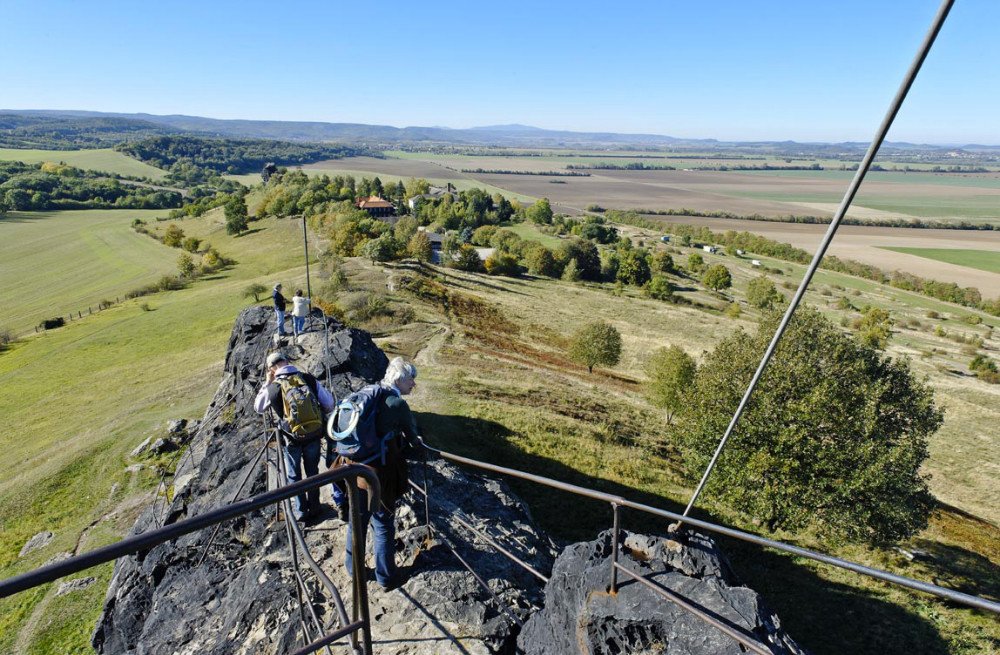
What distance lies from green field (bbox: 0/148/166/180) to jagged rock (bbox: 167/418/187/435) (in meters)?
186

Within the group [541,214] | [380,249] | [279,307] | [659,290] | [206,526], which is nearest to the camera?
[206,526]

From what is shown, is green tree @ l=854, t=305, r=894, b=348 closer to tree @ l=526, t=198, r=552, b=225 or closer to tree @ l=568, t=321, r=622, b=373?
tree @ l=568, t=321, r=622, b=373

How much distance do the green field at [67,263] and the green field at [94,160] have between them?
69.4m

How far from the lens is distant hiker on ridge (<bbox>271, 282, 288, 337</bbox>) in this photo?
16.1m

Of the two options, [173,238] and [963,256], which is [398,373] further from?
[963,256]

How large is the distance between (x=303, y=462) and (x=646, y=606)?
19.2 feet

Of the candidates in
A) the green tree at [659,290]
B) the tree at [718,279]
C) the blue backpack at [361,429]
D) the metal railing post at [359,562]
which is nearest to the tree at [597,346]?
the blue backpack at [361,429]

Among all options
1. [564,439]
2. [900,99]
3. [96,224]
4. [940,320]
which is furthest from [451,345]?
[96,224]

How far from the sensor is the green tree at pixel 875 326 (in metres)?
54.1

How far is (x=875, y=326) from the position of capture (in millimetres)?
59062

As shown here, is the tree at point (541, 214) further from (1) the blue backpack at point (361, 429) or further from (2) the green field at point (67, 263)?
(1) the blue backpack at point (361, 429)

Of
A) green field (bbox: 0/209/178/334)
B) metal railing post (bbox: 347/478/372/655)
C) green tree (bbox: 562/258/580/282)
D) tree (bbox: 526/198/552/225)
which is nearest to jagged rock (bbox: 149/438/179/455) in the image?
metal railing post (bbox: 347/478/372/655)

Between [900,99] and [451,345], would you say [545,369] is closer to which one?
[451,345]

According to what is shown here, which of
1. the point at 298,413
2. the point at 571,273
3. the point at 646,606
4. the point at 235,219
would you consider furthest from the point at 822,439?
the point at 235,219
